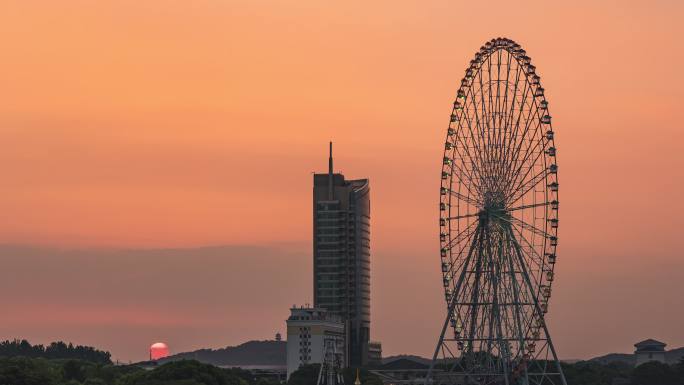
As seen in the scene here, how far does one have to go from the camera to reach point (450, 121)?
597 feet

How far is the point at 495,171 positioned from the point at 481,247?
8.56 metres

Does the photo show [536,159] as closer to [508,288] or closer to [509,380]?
[508,288]

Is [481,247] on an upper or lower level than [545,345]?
upper

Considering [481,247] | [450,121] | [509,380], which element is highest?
[450,121]

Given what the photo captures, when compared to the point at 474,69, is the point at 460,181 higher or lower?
lower

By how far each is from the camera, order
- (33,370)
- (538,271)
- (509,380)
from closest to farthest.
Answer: (538,271), (509,380), (33,370)

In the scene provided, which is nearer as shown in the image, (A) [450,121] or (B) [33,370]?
(A) [450,121]

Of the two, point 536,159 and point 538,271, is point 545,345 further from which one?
point 536,159

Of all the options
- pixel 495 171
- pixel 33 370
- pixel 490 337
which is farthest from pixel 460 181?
pixel 33 370

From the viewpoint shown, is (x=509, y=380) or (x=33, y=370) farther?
(x=33, y=370)

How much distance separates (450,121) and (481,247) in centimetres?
1618

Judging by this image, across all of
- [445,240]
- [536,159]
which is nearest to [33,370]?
[445,240]

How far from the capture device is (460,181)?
179 m

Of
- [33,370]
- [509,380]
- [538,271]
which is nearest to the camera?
[538,271]
